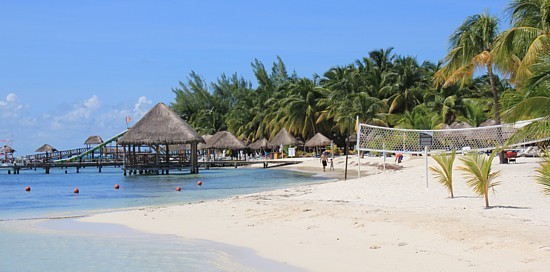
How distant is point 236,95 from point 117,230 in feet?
234

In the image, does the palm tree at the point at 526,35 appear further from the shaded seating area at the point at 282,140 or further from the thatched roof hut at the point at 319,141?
the shaded seating area at the point at 282,140

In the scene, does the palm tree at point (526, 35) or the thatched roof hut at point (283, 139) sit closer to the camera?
the palm tree at point (526, 35)

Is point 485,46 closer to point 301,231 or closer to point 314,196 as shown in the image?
point 314,196

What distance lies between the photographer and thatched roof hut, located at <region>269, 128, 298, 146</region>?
5694 cm

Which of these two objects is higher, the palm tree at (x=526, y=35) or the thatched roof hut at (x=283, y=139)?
the palm tree at (x=526, y=35)

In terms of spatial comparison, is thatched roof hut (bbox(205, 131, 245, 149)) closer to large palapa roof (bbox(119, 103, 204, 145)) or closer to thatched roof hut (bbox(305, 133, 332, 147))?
thatched roof hut (bbox(305, 133, 332, 147))

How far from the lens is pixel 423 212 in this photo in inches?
418

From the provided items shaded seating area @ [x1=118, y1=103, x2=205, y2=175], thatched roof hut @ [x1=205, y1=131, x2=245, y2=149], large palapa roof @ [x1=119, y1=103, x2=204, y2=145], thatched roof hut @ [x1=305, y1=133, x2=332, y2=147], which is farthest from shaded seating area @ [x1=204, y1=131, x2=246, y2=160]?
large palapa roof @ [x1=119, y1=103, x2=204, y2=145]

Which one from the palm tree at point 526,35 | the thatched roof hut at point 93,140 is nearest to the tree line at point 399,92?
the palm tree at point 526,35

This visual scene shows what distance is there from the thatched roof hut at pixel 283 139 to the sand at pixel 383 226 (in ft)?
132

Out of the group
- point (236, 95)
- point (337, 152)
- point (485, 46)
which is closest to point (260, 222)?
point (485, 46)

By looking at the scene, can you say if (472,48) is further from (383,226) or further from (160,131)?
(160,131)

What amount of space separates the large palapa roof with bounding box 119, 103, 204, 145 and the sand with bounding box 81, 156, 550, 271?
24.0 m

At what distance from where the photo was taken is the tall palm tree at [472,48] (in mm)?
24016
